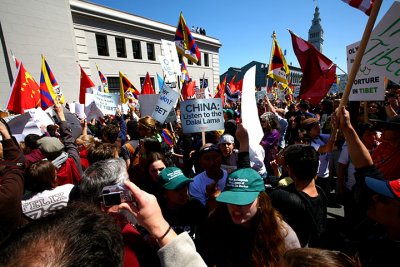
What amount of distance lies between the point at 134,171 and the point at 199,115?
4.36 ft

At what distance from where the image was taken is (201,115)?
11.5ft

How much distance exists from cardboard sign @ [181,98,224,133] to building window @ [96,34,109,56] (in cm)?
1883

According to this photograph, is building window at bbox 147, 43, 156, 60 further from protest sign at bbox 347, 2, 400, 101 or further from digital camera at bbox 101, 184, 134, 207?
digital camera at bbox 101, 184, 134, 207

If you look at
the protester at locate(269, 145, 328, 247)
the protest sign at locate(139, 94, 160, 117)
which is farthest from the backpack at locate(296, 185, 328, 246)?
the protest sign at locate(139, 94, 160, 117)

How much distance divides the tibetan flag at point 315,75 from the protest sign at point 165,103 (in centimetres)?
229

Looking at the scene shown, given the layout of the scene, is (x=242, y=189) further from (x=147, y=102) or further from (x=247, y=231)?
(x=147, y=102)

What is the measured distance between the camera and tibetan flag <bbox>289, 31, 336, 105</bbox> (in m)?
3.15

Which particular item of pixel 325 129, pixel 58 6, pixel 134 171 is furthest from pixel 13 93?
pixel 58 6

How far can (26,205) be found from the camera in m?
2.06

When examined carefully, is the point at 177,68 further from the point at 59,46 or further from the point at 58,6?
the point at 58,6

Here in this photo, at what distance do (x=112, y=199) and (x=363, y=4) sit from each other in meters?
3.28

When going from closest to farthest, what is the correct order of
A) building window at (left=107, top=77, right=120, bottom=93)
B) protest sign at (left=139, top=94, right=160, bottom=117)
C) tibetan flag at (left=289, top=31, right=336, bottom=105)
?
tibetan flag at (left=289, top=31, right=336, bottom=105) → protest sign at (left=139, top=94, right=160, bottom=117) → building window at (left=107, top=77, right=120, bottom=93)

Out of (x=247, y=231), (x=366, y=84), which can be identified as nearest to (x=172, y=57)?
(x=366, y=84)

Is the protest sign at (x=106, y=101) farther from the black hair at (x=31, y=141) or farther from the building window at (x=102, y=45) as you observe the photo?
the building window at (x=102, y=45)
